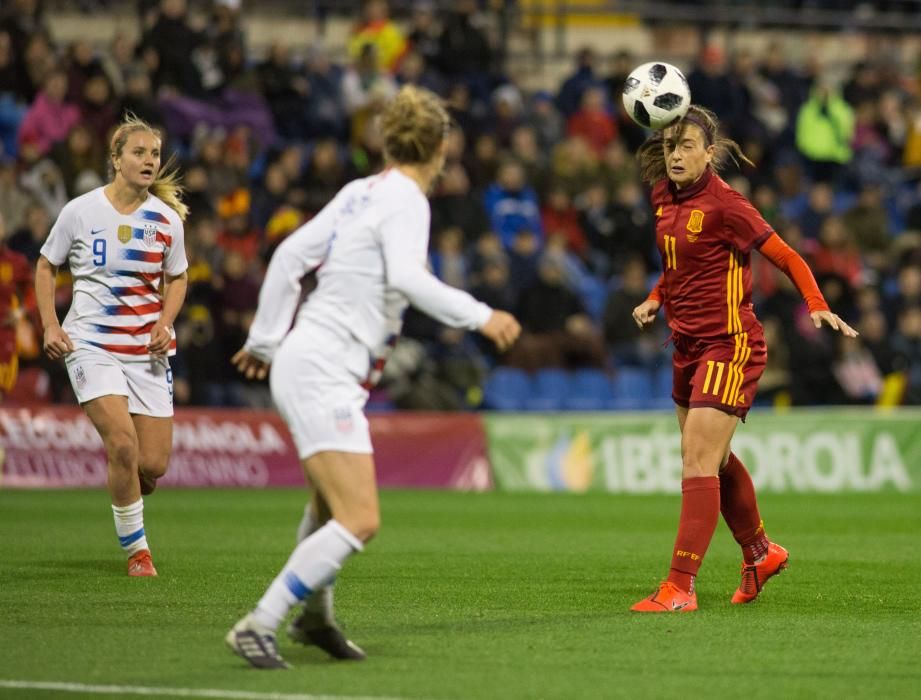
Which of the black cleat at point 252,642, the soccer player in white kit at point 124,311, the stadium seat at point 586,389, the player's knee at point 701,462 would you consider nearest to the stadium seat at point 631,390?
the stadium seat at point 586,389

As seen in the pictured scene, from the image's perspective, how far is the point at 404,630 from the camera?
7.59 metres

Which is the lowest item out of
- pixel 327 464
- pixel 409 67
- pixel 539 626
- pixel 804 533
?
pixel 804 533

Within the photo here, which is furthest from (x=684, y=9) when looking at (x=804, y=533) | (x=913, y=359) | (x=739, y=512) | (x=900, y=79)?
(x=739, y=512)

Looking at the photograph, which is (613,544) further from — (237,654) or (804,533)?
(237,654)

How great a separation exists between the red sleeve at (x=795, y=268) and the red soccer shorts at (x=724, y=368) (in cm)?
42

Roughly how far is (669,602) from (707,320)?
1512 millimetres

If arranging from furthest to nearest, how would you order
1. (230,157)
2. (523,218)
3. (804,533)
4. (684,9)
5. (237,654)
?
(684,9) → (523,218) → (230,157) → (804,533) → (237,654)

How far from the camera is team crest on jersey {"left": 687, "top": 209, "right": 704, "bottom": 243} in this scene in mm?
8688

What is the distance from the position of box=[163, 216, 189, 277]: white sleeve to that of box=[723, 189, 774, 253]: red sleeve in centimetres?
342

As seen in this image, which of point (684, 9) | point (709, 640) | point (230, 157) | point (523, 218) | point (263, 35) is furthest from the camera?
point (684, 9)

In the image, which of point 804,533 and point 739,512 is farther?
point 804,533

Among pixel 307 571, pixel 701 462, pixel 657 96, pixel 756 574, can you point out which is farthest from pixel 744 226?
pixel 307 571

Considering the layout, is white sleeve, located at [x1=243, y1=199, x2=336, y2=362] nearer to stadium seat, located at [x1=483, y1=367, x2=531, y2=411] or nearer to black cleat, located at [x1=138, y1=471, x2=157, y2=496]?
black cleat, located at [x1=138, y1=471, x2=157, y2=496]

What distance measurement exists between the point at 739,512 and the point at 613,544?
134 inches
